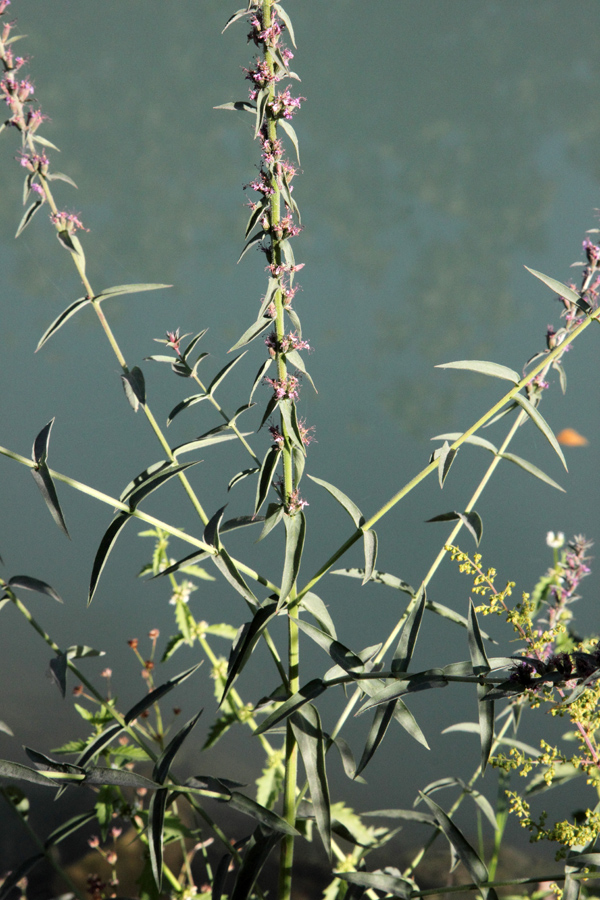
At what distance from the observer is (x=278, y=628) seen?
170 cm

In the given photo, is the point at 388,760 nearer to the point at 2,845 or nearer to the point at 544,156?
the point at 2,845

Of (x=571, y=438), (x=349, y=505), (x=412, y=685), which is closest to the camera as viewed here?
(x=412, y=685)

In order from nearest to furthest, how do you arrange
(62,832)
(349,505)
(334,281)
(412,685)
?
Result: 1. (412,685)
2. (349,505)
3. (62,832)
4. (334,281)

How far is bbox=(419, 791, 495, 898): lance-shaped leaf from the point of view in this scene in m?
0.47

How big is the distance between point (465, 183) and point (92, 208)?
0.81 meters

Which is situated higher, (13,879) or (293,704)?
(293,704)

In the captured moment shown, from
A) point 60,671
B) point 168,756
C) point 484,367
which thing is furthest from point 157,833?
point 484,367

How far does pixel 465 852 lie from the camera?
1.58 feet

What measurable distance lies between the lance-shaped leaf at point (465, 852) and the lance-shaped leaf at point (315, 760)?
0.07 meters

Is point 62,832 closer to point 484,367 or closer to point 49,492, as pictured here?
point 49,492

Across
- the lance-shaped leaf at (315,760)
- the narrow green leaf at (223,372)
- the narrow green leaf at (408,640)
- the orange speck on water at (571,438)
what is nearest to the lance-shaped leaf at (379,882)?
the lance-shaped leaf at (315,760)

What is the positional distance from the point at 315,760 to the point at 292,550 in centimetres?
14

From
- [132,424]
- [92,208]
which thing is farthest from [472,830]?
[92,208]

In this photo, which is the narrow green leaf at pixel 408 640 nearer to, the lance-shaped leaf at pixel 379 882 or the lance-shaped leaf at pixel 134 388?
the lance-shaped leaf at pixel 379 882
